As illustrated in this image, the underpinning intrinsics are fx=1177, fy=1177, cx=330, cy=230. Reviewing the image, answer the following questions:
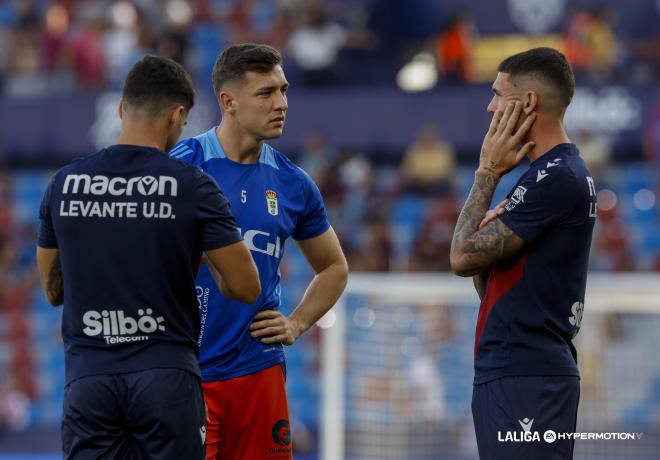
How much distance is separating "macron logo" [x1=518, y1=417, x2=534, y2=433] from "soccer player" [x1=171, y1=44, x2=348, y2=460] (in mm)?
1293

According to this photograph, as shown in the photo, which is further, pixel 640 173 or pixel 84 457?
pixel 640 173

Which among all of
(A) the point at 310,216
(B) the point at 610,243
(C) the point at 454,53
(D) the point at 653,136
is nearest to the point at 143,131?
(A) the point at 310,216

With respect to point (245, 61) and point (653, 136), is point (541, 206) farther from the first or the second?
point (653, 136)

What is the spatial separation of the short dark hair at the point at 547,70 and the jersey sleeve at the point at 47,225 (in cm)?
209

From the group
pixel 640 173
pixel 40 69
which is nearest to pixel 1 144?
pixel 40 69

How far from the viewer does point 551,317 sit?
5.03 m

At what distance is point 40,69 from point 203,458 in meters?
14.3

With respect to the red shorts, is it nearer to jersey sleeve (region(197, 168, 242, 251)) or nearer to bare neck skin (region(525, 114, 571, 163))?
jersey sleeve (region(197, 168, 242, 251))

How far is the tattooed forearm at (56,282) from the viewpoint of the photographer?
4910 mm

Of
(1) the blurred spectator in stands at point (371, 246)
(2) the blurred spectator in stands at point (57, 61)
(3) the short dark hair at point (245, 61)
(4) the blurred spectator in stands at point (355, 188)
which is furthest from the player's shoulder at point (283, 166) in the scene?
(2) the blurred spectator in stands at point (57, 61)

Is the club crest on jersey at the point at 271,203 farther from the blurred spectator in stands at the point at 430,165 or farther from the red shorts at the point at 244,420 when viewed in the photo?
the blurred spectator in stands at the point at 430,165

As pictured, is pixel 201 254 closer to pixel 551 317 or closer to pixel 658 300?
pixel 551 317

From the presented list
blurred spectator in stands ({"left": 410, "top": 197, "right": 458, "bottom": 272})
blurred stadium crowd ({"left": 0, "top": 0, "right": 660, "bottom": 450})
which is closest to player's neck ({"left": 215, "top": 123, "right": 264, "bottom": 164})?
blurred stadium crowd ({"left": 0, "top": 0, "right": 660, "bottom": 450})

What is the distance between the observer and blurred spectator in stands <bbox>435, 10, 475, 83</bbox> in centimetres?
1698
